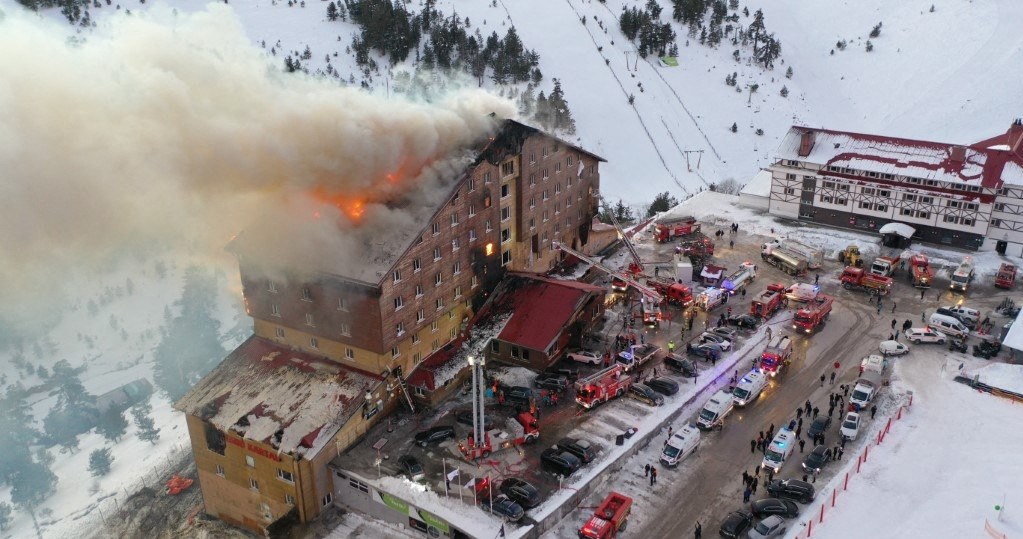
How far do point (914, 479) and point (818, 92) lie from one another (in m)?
104

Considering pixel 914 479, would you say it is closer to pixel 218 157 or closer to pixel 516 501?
pixel 516 501

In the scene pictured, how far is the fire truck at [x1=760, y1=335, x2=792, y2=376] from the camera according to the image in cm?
5006

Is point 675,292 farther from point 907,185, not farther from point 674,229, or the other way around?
point 907,185

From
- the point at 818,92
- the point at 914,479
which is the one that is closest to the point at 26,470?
the point at 914,479

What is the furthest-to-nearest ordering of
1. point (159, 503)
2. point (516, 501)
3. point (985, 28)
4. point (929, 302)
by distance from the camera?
1. point (985, 28)
2. point (929, 302)
3. point (159, 503)
4. point (516, 501)

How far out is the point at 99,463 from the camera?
63.9 meters

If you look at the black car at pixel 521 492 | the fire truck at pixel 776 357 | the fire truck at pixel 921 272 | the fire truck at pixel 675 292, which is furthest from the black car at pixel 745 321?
the black car at pixel 521 492

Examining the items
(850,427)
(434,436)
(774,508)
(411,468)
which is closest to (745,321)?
(850,427)

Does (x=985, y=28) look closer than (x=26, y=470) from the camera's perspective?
No

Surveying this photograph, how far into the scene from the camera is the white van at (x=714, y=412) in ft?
148

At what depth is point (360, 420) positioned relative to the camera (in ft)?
145

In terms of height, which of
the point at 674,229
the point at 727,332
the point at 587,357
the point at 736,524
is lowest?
the point at 736,524

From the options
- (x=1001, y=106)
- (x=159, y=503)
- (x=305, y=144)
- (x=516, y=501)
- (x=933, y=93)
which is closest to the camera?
(x=516, y=501)

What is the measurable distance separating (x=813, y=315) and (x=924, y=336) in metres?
7.28
